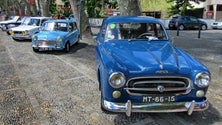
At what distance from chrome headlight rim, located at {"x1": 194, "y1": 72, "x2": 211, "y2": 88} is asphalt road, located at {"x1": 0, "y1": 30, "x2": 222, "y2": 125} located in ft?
2.85

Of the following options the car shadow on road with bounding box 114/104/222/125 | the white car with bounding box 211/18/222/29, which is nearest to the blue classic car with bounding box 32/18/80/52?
the car shadow on road with bounding box 114/104/222/125

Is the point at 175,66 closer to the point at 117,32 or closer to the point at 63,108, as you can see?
the point at 117,32

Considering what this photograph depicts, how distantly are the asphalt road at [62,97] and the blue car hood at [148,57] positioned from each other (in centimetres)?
113

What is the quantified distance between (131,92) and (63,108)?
186cm

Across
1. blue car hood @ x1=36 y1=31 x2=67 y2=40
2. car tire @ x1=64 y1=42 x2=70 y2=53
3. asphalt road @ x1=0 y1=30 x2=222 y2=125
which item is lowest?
asphalt road @ x1=0 y1=30 x2=222 y2=125

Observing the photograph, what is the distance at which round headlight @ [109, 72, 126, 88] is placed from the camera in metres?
4.27

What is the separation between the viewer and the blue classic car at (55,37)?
12086 millimetres

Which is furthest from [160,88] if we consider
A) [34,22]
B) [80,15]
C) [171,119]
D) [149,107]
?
[34,22]

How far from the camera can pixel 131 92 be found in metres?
4.37

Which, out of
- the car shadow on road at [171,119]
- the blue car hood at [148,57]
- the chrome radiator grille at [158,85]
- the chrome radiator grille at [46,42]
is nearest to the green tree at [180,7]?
the chrome radiator grille at [46,42]

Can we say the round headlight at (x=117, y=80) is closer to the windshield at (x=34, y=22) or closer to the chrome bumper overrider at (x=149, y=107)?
the chrome bumper overrider at (x=149, y=107)

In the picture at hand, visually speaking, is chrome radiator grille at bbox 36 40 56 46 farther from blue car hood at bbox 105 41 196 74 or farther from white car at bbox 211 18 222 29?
white car at bbox 211 18 222 29

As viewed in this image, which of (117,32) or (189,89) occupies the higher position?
(117,32)

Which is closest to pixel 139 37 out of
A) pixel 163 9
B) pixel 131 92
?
pixel 131 92
